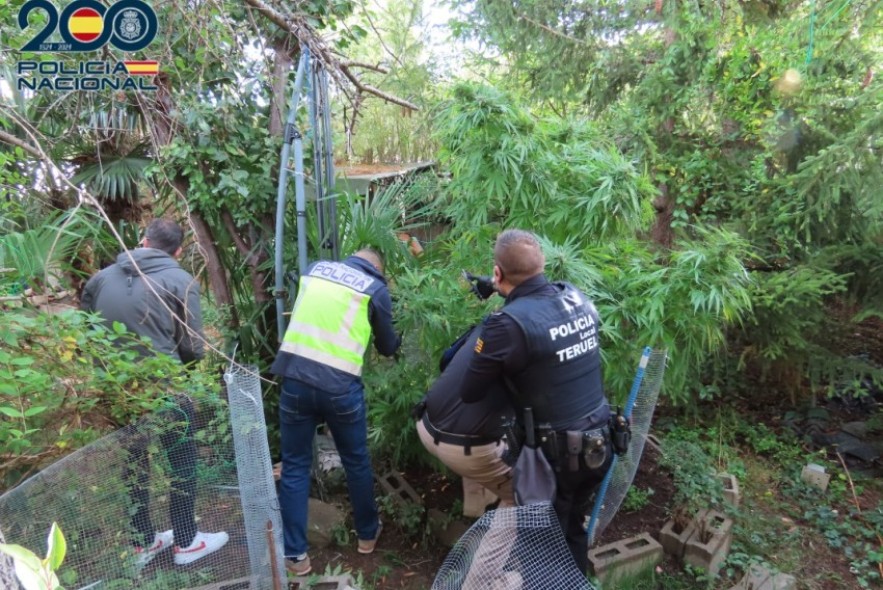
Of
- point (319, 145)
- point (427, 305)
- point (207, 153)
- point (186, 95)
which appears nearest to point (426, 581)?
point (427, 305)

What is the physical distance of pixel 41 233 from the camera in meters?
2.59

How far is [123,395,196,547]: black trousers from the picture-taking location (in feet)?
6.79

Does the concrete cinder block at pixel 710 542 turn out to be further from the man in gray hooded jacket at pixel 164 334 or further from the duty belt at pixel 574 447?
the man in gray hooded jacket at pixel 164 334

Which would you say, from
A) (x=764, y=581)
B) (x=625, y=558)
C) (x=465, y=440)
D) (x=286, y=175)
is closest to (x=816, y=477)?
(x=764, y=581)

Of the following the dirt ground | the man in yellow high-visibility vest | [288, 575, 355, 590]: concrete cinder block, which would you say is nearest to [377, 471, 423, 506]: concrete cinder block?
the dirt ground

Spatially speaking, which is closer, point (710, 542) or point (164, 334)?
point (164, 334)

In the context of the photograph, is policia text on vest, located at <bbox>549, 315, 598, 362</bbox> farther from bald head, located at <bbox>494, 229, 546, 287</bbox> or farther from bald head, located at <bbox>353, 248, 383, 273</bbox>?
bald head, located at <bbox>353, 248, 383, 273</bbox>

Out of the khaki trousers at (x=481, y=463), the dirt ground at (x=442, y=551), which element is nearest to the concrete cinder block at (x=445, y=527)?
the dirt ground at (x=442, y=551)

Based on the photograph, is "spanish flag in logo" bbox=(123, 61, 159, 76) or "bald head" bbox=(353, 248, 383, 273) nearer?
"bald head" bbox=(353, 248, 383, 273)

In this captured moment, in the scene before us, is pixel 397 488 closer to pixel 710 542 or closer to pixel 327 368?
pixel 327 368

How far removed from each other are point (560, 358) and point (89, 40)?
2.99m

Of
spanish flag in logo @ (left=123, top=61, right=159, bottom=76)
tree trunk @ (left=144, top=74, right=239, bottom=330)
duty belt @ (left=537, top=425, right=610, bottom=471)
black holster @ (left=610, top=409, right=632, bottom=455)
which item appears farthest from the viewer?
tree trunk @ (left=144, top=74, right=239, bottom=330)

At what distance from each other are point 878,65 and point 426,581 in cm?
525

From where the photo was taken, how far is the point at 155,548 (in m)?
2.17
